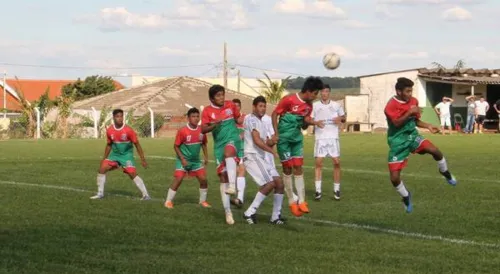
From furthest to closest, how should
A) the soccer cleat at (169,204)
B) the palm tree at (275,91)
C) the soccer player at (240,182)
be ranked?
the palm tree at (275,91) < the soccer cleat at (169,204) < the soccer player at (240,182)

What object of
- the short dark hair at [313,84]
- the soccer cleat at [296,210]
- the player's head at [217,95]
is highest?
the short dark hair at [313,84]

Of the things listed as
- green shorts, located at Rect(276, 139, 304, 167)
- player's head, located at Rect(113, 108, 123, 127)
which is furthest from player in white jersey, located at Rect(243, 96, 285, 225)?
player's head, located at Rect(113, 108, 123, 127)

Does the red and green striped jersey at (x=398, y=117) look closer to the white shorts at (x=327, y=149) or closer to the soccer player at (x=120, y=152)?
the white shorts at (x=327, y=149)

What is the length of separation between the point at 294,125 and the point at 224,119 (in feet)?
3.81

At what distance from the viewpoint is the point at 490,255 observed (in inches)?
412

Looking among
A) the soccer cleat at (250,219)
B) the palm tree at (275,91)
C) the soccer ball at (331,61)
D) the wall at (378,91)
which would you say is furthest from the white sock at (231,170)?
the palm tree at (275,91)

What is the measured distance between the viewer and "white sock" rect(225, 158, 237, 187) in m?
13.2

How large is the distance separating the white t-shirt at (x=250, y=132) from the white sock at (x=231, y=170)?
0.36 metres

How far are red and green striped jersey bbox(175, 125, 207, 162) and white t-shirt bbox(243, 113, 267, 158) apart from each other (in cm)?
234

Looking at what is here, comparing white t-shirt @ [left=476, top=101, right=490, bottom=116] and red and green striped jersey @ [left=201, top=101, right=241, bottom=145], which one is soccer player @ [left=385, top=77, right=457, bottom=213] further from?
white t-shirt @ [left=476, top=101, right=490, bottom=116]

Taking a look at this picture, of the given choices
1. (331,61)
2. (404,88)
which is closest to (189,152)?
(404,88)

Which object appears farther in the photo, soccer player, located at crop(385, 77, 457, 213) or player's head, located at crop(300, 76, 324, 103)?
player's head, located at crop(300, 76, 324, 103)

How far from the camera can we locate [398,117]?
13.0 meters

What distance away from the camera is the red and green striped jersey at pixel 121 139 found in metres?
17.1
